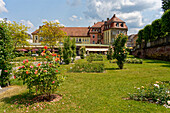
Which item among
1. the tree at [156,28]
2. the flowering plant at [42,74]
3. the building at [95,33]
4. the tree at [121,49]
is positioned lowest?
the flowering plant at [42,74]

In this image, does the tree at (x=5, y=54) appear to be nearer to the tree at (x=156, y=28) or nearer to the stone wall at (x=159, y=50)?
the stone wall at (x=159, y=50)

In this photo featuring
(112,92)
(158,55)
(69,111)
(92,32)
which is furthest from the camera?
(92,32)

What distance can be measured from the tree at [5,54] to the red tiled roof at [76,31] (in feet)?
186

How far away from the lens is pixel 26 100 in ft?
16.1

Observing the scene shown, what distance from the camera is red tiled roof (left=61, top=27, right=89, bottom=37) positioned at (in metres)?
63.5

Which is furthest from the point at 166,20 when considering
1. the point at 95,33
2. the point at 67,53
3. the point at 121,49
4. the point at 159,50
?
the point at 95,33

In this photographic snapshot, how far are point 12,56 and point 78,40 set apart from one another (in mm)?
56450

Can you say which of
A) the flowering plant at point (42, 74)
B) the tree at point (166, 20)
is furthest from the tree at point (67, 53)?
the tree at point (166, 20)

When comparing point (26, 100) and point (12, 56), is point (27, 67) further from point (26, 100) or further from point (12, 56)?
point (12, 56)

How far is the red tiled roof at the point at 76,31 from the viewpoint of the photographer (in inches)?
2499

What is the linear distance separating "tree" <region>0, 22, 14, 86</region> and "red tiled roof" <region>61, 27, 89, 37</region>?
56.8m

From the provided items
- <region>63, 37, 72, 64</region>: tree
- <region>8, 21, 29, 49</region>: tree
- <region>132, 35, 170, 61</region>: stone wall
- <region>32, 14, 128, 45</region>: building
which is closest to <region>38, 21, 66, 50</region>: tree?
<region>8, 21, 29, 49</region>: tree

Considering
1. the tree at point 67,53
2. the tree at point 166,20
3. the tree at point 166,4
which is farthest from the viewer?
the tree at point 166,4

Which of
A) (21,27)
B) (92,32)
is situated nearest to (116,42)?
(21,27)
